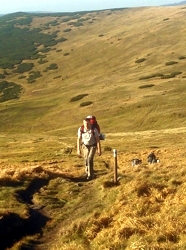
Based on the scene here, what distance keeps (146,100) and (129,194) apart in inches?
2061

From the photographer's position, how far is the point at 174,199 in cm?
1338

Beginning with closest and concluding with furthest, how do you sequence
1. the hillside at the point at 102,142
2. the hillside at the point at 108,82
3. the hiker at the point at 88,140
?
1. the hillside at the point at 102,142
2. the hiker at the point at 88,140
3. the hillside at the point at 108,82

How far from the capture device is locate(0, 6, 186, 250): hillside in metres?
12.4

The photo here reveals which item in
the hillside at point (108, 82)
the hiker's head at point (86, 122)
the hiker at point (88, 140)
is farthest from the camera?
the hillside at point (108, 82)

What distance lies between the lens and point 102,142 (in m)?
43.3

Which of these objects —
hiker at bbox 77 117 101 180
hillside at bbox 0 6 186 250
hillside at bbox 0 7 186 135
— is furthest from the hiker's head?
hillside at bbox 0 7 186 135

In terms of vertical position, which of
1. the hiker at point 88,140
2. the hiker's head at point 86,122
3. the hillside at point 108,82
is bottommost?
the hillside at point 108,82

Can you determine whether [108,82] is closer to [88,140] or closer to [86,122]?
[88,140]

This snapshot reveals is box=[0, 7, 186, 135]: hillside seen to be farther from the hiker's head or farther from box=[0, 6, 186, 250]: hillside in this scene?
the hiker's head

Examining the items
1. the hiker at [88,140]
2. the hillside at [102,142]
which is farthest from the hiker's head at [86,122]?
the hillside at [102,142]

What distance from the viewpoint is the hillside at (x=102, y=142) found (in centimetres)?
1237

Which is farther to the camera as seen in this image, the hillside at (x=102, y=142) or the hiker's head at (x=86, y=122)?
the hiker's head at (x=86, y=122)

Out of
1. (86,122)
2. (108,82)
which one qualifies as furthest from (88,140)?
(108,82)

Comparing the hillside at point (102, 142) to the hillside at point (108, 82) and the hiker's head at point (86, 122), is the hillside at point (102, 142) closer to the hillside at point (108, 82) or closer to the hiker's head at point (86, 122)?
the hillside at point (108, 82)
